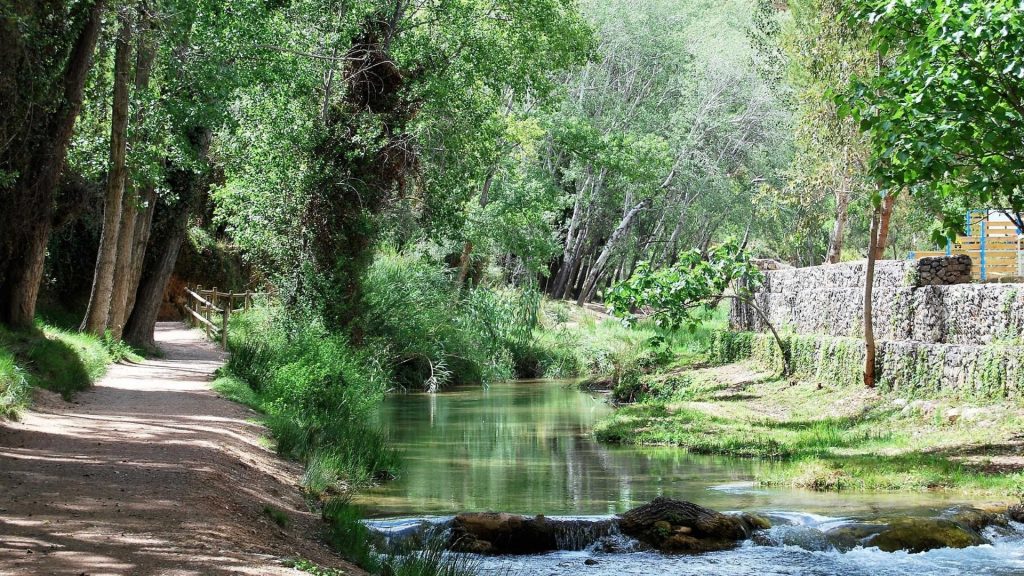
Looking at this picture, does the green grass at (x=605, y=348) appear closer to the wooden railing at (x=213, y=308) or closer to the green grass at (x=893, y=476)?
the wooden railing at (x=213, y=308)

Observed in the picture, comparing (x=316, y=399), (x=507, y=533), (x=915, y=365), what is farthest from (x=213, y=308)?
(x=507, y=533)

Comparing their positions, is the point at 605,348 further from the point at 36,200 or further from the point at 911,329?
the point at 36,200

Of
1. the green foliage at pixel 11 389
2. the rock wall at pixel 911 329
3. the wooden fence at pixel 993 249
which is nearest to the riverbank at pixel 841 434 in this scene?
the rock wall at pixel 911 329

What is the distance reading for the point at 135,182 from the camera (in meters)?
18.8

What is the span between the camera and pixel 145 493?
8.36 meters

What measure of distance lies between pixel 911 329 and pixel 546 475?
886 cm

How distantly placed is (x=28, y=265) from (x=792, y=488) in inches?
483

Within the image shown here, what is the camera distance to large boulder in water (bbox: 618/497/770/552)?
10250mm

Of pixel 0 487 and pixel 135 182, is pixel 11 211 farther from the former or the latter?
pixel 0 487

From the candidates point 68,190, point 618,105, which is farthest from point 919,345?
point 618,105

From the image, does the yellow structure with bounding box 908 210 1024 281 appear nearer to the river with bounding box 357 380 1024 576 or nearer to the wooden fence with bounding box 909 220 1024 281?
the wooden fence with bounding box 909 220 1024 281

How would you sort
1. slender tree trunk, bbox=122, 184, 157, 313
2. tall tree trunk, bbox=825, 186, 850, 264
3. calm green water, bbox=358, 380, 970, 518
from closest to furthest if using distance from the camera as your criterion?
calm green water, bbox=358, 380, 970, 518
slender tree trunk, bbox=122, 184, 157, 313
tall tree trunk, bbox=825, 186, 850, 264

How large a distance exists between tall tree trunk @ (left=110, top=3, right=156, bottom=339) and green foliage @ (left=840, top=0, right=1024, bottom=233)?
1284cm

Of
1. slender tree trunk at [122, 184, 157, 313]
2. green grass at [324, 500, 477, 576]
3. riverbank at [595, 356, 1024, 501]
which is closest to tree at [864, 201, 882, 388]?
riverbank at [595, 356, 1024, 501]
